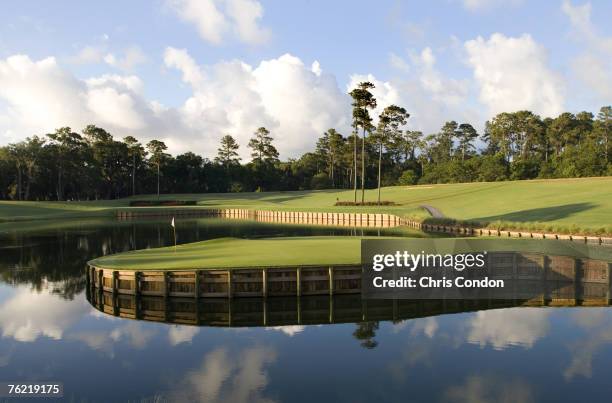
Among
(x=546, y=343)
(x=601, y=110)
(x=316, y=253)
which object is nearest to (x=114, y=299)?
(x=316, y=253)

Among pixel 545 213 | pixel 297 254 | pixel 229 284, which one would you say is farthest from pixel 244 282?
pixel 545 213

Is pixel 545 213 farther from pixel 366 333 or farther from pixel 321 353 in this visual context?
pixel 321 353

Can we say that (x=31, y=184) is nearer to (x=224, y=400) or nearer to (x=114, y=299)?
(x=114, y=299)

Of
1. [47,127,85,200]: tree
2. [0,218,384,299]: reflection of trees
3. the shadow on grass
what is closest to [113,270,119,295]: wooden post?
[0,218,384,299]: reflection of trees

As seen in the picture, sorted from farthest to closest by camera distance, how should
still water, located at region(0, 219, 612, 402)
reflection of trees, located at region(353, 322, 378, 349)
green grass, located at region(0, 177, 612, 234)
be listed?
1. green grass, located at region(0, 177, 612, 234)
2. reflection of trees, located at region(353, 322, 378, 349)
3. still water, located at region(0, 219, 612, 402)

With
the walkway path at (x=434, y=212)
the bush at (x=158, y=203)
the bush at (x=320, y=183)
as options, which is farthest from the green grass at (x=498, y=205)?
the bush at (x=320, y=183)

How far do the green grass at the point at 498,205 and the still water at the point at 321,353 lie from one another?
25310 millimetres

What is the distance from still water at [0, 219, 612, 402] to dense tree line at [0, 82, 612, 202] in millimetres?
72302

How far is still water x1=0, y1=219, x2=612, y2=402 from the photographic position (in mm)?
14398

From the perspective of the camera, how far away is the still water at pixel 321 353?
1440cm

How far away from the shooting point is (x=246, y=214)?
93875 mm

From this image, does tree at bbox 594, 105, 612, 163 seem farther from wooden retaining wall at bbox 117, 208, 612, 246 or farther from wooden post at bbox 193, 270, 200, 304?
wooden post at bbox 193, 270, 200, 304

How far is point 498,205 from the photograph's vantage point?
67812 millimetres

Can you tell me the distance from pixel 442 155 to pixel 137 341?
172 metres
